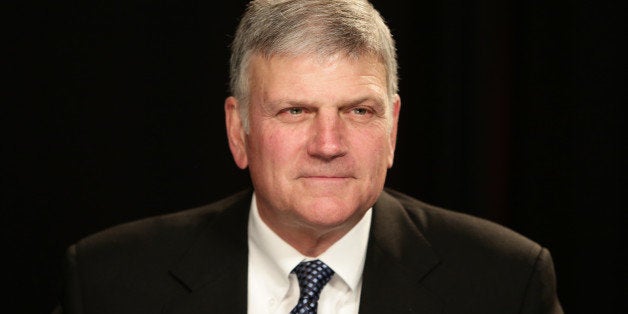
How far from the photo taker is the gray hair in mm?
2369

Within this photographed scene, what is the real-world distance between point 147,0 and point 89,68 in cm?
28

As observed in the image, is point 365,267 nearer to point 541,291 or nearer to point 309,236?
point 309,236

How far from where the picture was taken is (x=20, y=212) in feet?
9.94

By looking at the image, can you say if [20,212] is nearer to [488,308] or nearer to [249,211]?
[249,211]

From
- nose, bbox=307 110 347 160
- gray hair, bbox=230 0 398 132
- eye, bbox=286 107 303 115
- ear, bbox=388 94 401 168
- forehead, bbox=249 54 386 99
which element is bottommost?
ear, bbox=388 94 401 168

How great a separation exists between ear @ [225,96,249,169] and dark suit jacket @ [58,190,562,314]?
184 millimetres

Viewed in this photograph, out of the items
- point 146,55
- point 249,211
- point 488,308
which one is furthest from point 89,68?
point 488,308

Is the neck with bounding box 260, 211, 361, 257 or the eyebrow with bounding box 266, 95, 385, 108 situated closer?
the eyebrow with bounding box 266, 95, 385, 108

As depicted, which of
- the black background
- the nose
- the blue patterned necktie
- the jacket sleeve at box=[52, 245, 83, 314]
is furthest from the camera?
the black background

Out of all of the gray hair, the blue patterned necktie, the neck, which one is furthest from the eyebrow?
the blue patterned necktie

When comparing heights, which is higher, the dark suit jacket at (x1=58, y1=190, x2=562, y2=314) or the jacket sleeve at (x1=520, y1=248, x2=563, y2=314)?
the dark suit jacket at (x1=58, y1=190, x2=562, y2=314)

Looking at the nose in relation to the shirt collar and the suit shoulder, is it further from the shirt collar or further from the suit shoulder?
the suit shoulder

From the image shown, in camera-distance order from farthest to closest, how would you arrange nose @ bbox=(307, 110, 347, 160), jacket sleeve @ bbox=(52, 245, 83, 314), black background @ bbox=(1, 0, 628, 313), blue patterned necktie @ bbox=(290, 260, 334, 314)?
1. black background @ bbox=(1, 0, 628, 313)
2. jacket sleeve @ bbox=(52, 245, 83, 314)
3. blue patterned necktie @ bbox=(290, 260, 334, 314)
4. nose @ bbox=(307, 110, 347, 160)

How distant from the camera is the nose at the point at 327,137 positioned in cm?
233
